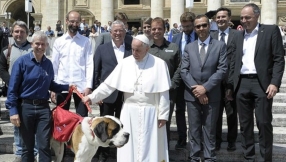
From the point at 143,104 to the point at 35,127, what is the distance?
5.13 feet

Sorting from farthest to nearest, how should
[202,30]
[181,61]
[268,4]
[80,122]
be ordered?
1. [268,4]
2. [181,61]
3. [202,30]
4. [80,122]

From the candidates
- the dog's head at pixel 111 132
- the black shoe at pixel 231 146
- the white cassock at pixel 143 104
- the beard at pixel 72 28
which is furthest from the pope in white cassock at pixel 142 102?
the black shoe at pixel 231 146

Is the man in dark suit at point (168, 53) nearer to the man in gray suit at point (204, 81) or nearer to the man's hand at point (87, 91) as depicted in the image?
the man in gray suit at point (204, 81)

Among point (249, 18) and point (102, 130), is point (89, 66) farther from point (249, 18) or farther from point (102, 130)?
point (249, 18)

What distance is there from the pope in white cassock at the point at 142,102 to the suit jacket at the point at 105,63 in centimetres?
91

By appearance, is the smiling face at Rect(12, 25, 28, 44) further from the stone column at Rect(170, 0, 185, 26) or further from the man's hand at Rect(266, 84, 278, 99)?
the stone column at Rect(170, 0, 185, 26)

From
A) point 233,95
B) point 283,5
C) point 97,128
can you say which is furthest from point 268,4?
point 97,128

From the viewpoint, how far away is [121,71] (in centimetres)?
554

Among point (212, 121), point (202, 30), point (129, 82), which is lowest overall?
point (212, 121)

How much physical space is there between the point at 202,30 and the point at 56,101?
2598mm

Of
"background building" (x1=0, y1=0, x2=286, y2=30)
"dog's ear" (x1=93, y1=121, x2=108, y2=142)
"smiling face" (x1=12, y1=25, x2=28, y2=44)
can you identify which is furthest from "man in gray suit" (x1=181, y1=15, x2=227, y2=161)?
"background building" (x1=0, y1=0, x2=286, y2=30)

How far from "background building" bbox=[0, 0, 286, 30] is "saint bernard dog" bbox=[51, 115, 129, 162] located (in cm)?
2984

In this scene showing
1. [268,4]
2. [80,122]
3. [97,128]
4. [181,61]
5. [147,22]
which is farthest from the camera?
[268,4]

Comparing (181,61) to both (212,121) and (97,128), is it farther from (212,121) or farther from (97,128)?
(97,128)
